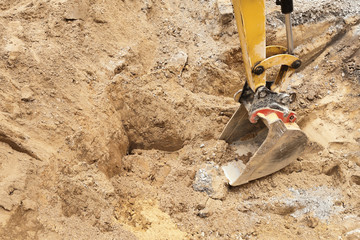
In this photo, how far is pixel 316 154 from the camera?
11.0 feet

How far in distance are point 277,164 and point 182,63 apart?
1.53m

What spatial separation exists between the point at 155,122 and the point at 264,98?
114cm

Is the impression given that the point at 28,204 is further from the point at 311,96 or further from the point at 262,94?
the point at 311,96

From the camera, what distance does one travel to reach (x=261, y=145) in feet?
9.68

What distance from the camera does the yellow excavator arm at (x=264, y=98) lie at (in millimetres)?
2619

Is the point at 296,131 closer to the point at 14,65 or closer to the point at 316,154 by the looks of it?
the point at 316,154

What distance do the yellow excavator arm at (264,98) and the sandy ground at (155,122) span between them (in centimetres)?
21

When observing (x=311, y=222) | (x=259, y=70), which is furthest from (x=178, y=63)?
(x=311, y=222)

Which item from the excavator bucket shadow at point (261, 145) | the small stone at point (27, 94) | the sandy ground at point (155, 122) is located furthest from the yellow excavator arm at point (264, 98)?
the small stone at point (27, 94)

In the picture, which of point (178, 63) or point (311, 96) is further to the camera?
point (311, 96)

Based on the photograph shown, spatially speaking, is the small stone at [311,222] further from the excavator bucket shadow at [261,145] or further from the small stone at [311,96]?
the small stone at [311,96]

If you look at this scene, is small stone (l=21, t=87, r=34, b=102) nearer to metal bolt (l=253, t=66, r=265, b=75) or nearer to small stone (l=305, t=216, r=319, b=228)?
metal bolt (l=253, t=66, r=265, b=75)

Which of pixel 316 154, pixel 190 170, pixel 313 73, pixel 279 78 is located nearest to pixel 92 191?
pixel 190 170

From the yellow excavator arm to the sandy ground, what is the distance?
0.70ft
